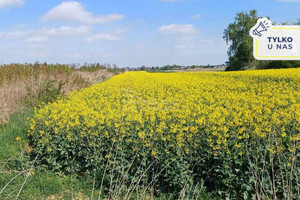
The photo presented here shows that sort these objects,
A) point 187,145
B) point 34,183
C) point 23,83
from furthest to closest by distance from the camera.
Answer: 1. point 23,83
2. point 34,183
3. point 187,145

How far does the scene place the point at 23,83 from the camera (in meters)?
10.4

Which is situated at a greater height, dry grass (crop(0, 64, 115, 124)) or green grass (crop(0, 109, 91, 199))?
dry grass (crop(0, 64, 115, 124))

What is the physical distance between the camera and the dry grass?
8.16 metres

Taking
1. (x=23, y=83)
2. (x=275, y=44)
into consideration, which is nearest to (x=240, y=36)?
(x=275, y=44)

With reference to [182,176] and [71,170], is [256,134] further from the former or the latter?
[71,170]

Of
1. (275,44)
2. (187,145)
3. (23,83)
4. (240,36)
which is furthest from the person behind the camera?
(240,36)

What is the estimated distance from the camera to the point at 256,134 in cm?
365

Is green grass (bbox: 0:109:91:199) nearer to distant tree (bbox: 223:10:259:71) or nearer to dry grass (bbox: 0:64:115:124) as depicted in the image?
dry grass (bbox: 0:64:115:124)

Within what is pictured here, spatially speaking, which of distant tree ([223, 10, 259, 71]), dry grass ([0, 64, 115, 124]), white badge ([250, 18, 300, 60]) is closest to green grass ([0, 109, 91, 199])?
dry grass ([0, 64, 115, 124])

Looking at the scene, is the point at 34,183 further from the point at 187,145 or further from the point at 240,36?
the point at 240,36

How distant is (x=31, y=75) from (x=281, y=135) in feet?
36.0

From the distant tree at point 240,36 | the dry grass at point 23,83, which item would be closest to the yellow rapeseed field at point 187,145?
the dry grass at point 23,83

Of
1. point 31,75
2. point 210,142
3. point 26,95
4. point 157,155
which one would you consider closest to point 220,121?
point 210,142

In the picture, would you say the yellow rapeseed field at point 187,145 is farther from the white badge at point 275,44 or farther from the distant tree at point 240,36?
the distant tree at point 240,36
